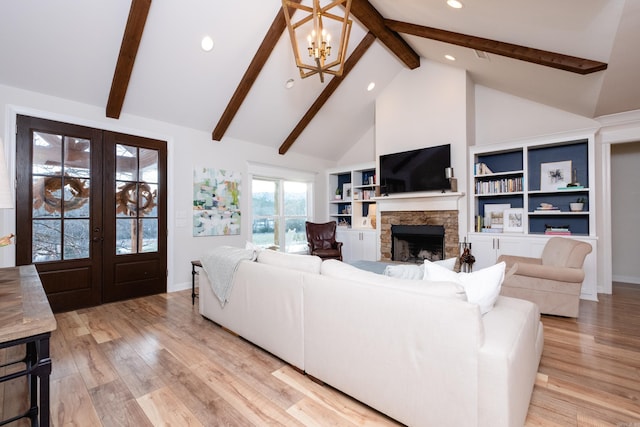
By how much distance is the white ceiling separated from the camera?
2.60 m

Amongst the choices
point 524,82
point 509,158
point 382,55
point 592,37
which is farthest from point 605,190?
point 382,55

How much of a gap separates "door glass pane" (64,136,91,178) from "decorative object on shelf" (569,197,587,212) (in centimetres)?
633

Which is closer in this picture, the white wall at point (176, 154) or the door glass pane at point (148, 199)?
the white wall at point (176, 154)

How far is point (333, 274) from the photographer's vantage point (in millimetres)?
1899

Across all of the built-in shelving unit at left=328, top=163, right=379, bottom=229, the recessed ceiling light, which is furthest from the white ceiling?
the built-in shelving unit at left=328, top=163, right=379, bottom=229

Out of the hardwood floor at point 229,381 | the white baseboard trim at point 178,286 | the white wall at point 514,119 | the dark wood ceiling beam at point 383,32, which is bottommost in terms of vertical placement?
the hardwood floor at point 229,381

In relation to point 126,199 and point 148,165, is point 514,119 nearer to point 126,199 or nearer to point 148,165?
point 148,165

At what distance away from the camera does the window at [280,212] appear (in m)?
5.68

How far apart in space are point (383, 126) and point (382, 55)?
1.19 metres

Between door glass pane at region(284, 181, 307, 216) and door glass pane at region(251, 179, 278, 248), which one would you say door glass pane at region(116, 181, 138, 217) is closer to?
door glass pane at region(251, 179, 278, 248)

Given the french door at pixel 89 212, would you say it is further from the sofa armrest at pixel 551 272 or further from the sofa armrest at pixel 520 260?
the sofa armrest at pixel 520 260

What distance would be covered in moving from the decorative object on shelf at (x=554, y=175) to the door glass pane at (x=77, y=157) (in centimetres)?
622

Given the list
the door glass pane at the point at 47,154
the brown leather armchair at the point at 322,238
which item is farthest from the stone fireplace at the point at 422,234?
the door glass pane at the point at 47,154

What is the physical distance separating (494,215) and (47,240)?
19.9 feet
